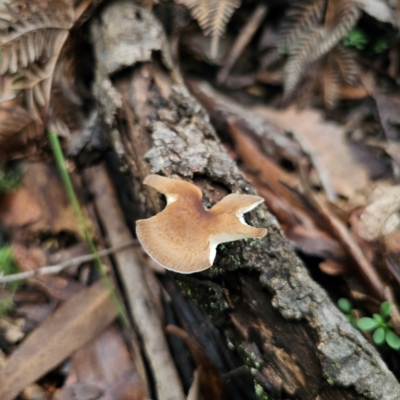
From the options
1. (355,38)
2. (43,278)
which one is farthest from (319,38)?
(43,278)

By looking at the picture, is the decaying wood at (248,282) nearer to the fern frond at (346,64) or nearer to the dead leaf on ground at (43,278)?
the dead leaf on ground at (43,278)

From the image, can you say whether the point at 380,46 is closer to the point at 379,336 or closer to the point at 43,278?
the point at 379,336

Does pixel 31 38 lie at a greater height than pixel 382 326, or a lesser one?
greater

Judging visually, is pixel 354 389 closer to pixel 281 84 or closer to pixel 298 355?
pixel 298 355

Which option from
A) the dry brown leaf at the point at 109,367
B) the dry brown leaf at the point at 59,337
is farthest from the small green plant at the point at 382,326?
the dry brown leaf at the point at 59,337

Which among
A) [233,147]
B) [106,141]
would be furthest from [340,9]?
[106,141]
